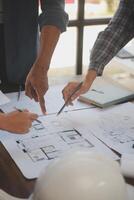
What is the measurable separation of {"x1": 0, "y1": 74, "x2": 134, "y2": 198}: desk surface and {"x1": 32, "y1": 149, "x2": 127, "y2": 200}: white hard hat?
0.19 metres

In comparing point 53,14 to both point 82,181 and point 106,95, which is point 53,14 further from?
point 82,181

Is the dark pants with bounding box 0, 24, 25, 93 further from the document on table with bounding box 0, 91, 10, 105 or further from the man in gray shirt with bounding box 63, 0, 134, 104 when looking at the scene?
the man in gray shirt with bounding box 63, 0, 134, 104

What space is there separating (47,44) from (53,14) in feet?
0.35

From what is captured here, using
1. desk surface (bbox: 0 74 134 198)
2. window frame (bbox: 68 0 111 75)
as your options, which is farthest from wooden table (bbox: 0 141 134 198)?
window frame (bbox: 68 0 111 75)

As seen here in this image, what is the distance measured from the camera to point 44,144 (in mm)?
1137

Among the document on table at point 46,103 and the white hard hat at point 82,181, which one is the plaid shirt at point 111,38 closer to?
the document on table at point 46,103

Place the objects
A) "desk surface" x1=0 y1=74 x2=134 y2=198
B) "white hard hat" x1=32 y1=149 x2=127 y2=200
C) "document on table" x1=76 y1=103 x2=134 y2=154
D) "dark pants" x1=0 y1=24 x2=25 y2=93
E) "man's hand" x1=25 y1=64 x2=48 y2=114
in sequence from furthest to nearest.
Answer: "dark pants" x1=0 y1=24 x2=25 y2=93
"man's hand" x1=25 y1=64 x2=48 y2=114
"document on table" x1=76 y1=103 x2=134 y2=154
"desk surface" x1=0 y1=74 x2=134 y2=198
"white hard hat" x1=32 y1=149 x2=127 y2=200

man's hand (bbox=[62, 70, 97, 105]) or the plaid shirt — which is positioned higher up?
the plaid shirt

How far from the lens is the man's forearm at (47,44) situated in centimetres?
136

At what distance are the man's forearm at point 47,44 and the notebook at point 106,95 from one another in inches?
8.2

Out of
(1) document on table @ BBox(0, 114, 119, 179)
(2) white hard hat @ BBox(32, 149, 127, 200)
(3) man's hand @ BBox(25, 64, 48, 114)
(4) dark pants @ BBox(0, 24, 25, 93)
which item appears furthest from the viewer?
(4) dark pants @ BBox(0, 24, 25, 93)

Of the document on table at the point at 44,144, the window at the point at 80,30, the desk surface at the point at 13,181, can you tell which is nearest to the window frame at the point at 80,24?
the window at the point at 80,30

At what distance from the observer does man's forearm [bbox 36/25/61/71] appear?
136cm

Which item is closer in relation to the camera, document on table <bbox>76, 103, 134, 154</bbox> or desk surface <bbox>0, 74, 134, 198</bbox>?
desk surface <bbox>0, 74, 134, 198</bbox>
